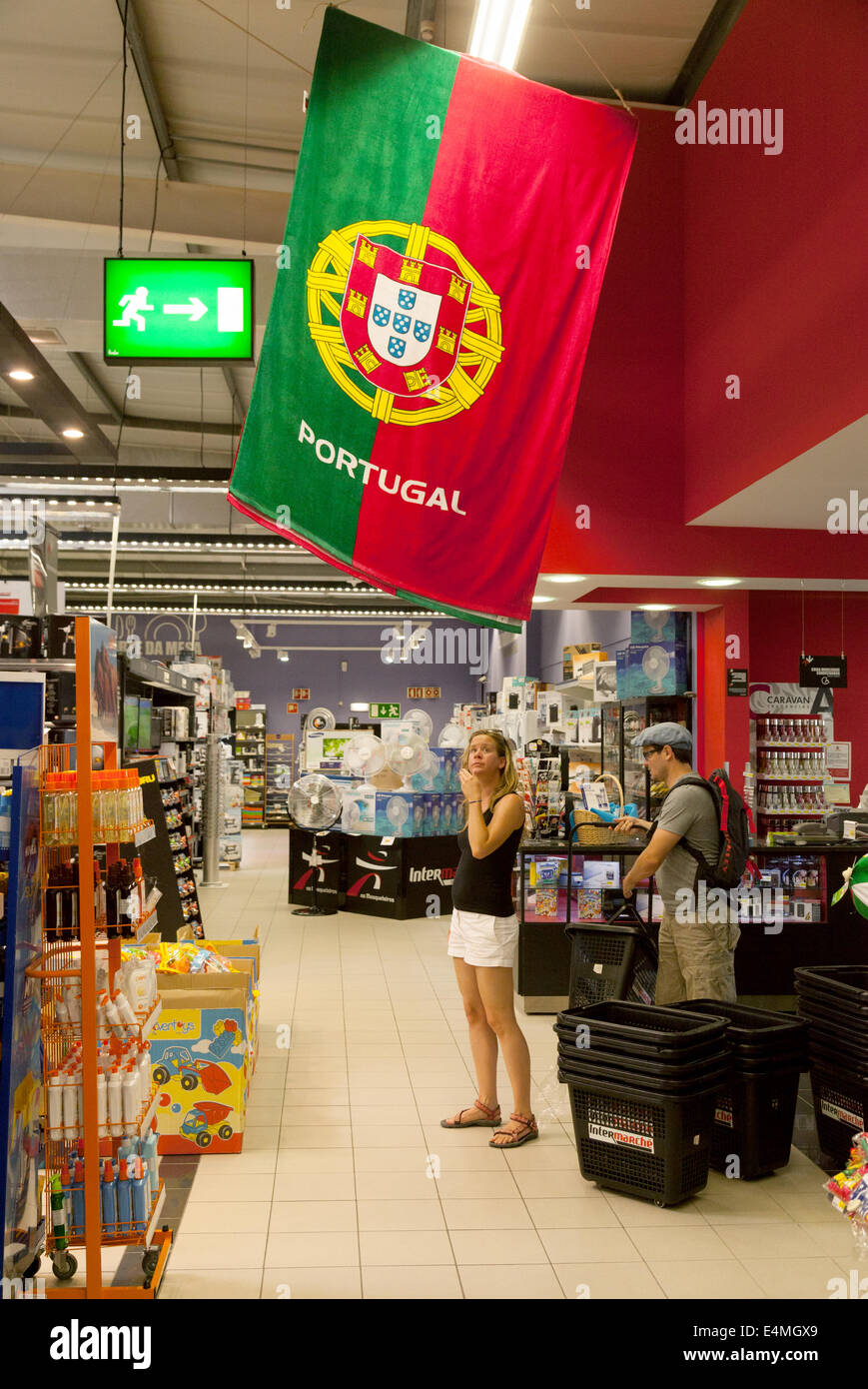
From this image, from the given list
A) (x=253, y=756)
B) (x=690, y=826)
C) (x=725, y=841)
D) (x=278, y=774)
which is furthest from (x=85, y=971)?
(x=278, y=774)

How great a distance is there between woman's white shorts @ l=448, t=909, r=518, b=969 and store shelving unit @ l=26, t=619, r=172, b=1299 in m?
1.76

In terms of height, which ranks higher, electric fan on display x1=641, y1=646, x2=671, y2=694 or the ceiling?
the ceiling

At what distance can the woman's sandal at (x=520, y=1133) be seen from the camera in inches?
184

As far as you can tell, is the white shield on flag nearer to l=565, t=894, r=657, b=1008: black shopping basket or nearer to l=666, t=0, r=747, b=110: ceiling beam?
l=565, t=894, r=657, b=1008: black shopping basket

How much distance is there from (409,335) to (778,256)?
3174 mm

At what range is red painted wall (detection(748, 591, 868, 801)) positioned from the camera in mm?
9336

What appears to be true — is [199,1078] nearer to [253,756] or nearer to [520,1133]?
[520,1133]

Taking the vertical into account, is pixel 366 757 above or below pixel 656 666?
below

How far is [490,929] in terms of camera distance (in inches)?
180

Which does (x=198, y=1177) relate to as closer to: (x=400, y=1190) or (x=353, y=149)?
(x=400, y=1190)

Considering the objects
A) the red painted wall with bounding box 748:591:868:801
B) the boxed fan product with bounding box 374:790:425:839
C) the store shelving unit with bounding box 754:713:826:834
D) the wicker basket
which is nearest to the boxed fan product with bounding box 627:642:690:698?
the red painted wall with bounding box 748:591:868:801

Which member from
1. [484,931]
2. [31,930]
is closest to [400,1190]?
[484,931]

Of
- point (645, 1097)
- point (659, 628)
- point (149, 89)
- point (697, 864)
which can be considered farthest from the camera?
point (659, 628)
